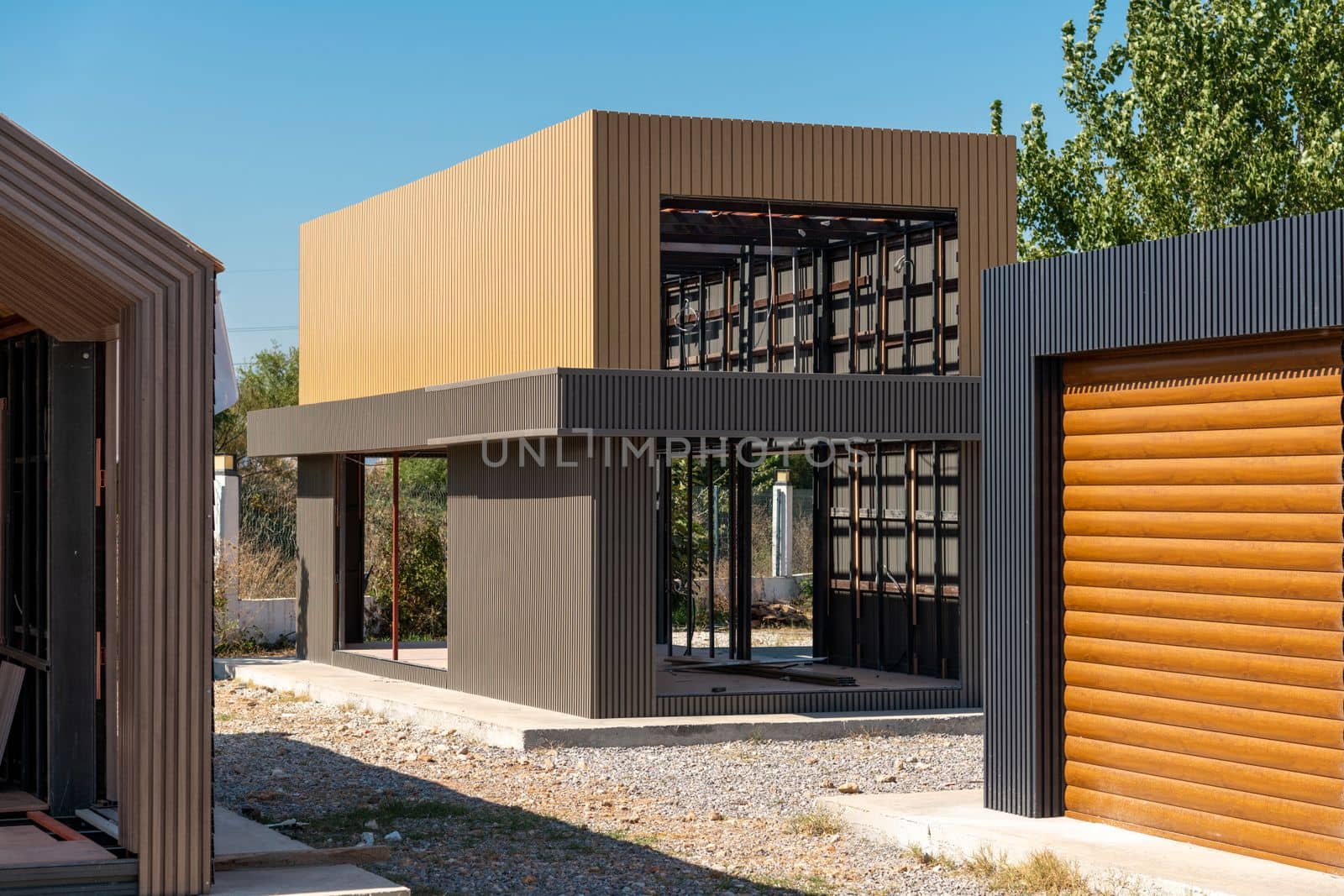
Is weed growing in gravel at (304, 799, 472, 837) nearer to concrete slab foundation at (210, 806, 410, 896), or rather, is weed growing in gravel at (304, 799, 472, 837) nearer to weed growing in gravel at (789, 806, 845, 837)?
concrete slab foundation at (210, 806, 410, 896)

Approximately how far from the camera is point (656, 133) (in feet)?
51.6

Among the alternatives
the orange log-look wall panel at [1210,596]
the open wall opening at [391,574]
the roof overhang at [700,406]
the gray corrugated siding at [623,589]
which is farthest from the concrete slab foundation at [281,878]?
the open wall opening at [391,574]

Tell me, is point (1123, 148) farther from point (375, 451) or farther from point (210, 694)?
point (210, 694)

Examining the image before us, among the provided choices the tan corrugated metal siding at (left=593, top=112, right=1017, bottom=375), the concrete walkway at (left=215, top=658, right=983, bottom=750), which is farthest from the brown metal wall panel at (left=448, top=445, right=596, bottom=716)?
the tan corrugated metal siding at (left=593, top=112, right=1017, bottom=375)

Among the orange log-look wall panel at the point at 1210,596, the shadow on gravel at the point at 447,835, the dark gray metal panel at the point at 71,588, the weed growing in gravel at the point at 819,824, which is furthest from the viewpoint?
the weed growing in gravel at the point at 819,824

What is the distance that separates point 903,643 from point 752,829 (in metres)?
7.47

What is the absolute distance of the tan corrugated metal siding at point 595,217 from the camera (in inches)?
610

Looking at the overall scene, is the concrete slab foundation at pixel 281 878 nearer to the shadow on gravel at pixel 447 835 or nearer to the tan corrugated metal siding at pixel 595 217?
the shadow on gravel at pixel 447 835

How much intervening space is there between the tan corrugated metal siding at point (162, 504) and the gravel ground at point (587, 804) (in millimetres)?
2048

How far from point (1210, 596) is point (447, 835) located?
16.5ft

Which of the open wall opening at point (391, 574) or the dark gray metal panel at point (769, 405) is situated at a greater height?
the dark gray metal panel at point (769, 405)

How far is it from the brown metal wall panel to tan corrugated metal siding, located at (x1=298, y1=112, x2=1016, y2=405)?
3.65ft

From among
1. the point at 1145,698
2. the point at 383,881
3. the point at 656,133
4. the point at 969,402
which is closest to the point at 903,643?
the point at 969,402

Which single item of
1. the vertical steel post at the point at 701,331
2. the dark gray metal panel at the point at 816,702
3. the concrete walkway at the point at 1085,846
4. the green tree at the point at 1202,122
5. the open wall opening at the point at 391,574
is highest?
A: the green tree at the point at 1202,122
